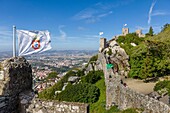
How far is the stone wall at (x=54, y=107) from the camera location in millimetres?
5379

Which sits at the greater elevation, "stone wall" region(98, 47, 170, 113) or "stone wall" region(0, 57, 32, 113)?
"stone wall" region(0, 57, 32, 113)

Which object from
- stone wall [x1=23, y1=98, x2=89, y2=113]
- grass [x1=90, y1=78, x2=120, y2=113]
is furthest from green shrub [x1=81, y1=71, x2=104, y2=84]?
stone wall [x1=23, y1=98, x2=89, y2=113]

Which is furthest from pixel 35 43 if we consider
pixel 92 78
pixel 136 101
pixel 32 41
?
pixel 92 78

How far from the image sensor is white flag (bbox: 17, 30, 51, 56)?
7062mm

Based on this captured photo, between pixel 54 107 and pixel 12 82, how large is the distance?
114 cm

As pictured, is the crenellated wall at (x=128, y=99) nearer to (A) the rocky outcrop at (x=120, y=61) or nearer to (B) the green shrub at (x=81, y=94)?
(B) the green shrub at (x=81, y=94)

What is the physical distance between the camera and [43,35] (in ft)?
24.6

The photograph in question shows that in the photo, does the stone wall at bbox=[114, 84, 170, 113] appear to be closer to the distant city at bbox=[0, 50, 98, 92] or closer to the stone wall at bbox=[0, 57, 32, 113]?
the distant city at bbox=[0, 50, 98, 92]

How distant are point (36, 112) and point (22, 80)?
2.99 feet

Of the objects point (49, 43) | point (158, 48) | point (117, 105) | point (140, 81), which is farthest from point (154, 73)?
point (49, 43)

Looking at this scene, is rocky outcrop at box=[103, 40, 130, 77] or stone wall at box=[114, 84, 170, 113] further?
rocky outcrop at box=[103, 40, 130, 77]

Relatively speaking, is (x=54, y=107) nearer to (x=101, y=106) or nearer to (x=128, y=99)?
(x=128, y=99)

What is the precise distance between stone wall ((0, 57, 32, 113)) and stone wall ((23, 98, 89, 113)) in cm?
43

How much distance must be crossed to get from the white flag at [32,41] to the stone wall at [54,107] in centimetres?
202
